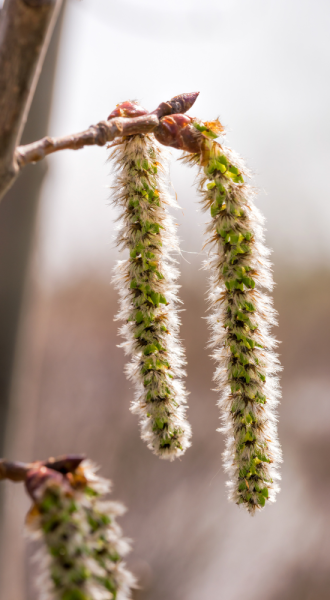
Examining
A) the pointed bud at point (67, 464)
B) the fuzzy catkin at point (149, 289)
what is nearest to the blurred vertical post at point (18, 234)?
the fuzzy catkin at point (149, 289)

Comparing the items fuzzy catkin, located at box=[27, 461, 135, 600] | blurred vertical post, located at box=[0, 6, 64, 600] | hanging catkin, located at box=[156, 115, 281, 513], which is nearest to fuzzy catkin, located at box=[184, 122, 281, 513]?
hanging catkin, located at box=[156, 115, 281, 513]

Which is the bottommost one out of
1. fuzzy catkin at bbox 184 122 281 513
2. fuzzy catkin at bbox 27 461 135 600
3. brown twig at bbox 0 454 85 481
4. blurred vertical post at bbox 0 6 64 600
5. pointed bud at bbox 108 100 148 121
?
fuzzy catkin at bbox 27 461 135 600

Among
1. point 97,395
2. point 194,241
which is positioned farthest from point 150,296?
point 97,395

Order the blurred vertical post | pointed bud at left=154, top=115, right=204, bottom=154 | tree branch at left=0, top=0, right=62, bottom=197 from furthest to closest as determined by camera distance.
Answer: the blurred vertical post
pointed bud at left=154, top=115, right=204, bottom=154
tree branch at left=0, top=0, right=62, bottom=197

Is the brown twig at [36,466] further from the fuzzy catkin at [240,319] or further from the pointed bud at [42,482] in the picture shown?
the fuzzy catkin at [240,319]

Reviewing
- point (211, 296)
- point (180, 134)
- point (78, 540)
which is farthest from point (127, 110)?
point (78, 540)

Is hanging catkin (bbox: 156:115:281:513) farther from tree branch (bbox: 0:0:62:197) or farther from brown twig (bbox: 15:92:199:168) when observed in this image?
tree branch (bbox: 0:0:62:197)

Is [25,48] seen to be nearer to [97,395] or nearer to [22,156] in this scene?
[22,156]
